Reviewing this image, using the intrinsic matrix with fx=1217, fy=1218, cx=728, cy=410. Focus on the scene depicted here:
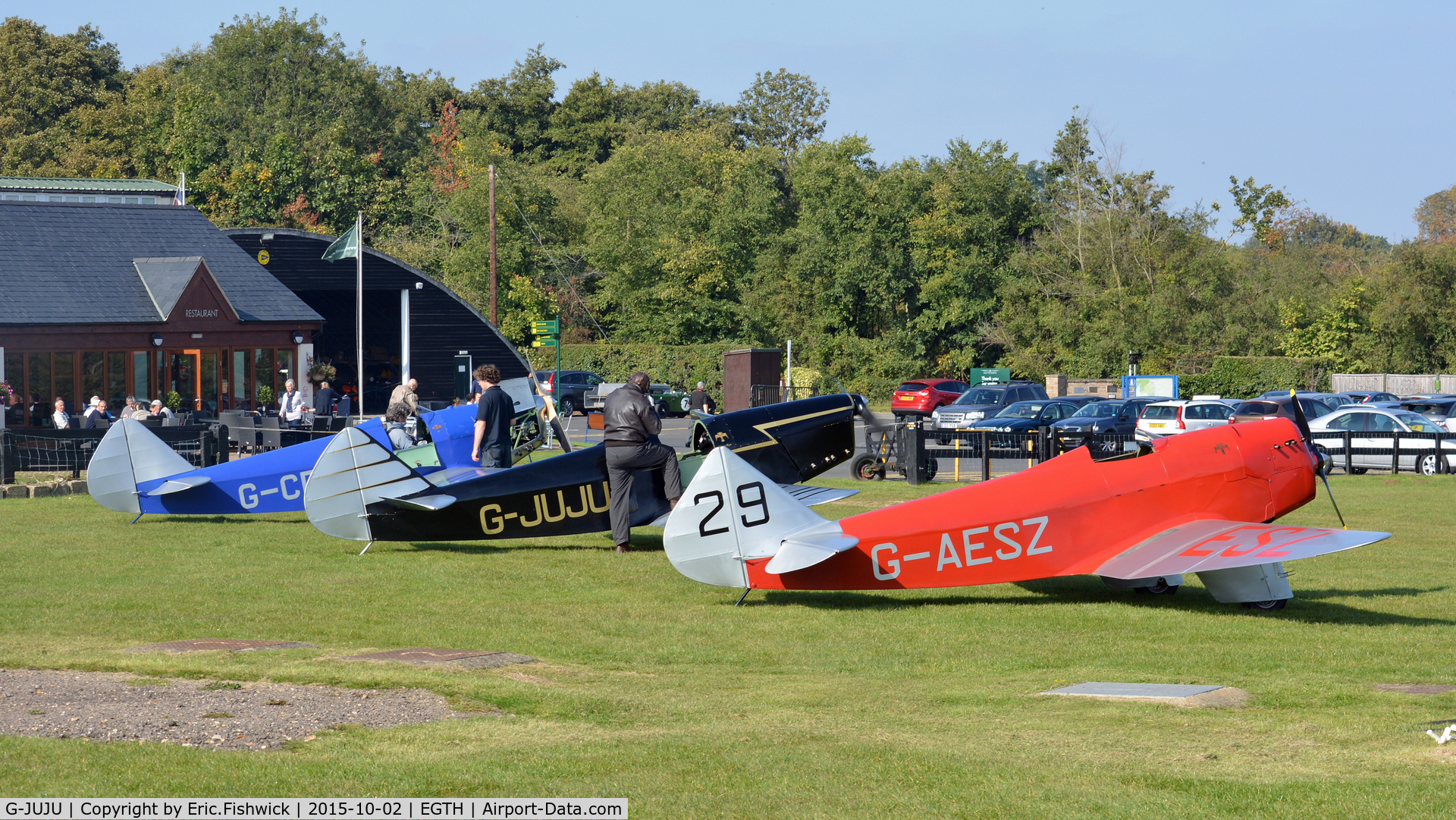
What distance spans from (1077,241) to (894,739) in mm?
55254

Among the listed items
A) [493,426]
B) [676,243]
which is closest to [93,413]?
[493,426]

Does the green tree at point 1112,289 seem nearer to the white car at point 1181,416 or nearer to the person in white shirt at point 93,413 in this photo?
the white car at point 1181,416

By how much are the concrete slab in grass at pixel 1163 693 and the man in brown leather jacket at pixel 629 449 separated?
6002mm

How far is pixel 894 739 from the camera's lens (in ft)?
20.2

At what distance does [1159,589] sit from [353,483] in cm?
792

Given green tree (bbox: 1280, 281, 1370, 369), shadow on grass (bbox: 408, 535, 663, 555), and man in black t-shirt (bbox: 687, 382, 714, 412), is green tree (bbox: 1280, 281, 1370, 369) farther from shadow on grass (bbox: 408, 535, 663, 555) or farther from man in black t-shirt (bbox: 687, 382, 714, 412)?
shadow on grass (bbox: 408, 535, 663, 555)

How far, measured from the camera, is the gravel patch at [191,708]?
19.6 ft

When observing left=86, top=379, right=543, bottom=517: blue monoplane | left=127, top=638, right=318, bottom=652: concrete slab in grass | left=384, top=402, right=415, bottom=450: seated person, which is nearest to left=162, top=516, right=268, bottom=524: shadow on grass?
left=86, top=379, right=543, bottom=517: blue monoplane

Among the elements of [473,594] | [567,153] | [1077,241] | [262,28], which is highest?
[262,28]

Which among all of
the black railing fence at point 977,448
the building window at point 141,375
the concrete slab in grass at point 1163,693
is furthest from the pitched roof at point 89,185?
the concrete slab in grass at point 1163,693

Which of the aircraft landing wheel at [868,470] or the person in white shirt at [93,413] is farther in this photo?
the person in white shirt at [93,413]

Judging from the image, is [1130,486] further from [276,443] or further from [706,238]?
[706,238]

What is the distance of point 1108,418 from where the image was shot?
3294cm

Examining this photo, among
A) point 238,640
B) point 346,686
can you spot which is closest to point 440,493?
point 238,640
